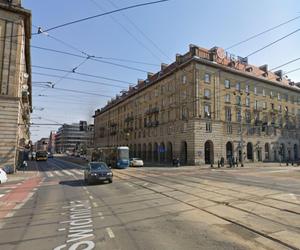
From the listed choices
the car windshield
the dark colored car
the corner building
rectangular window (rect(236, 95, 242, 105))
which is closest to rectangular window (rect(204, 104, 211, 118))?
the corner building

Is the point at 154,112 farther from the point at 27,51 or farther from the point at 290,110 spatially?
the point at 290,110

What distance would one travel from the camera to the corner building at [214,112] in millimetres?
47000

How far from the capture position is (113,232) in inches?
284

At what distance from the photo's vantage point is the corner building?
4700 centimetres

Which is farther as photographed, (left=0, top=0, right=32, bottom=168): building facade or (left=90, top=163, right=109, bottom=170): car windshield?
(left=0, top=0, right=32, bottom=168): building facade

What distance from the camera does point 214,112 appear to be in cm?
4841

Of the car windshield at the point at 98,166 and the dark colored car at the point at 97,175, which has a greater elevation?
the car windshield at the point at 98,166

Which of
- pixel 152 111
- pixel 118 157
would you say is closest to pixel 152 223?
pixel 118 157

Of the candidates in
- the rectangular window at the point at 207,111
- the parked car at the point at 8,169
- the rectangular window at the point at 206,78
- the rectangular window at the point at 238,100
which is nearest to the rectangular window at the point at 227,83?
the rectangular window at the point at 238,100

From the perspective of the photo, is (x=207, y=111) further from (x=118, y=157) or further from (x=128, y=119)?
(x=128, y=119)

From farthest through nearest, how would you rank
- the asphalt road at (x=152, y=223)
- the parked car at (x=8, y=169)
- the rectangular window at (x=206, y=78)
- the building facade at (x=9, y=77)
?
the rectangular window at (x=206, y=78) → the building facade at (x=9, y=77) → the parked car at (x=8, y=169) → the asphalt road at (x=152, y=223)

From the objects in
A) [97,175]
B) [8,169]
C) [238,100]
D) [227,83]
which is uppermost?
[227,83]

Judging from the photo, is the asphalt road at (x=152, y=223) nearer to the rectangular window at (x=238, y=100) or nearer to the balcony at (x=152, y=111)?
the rectangular window at (x=238, y=100)

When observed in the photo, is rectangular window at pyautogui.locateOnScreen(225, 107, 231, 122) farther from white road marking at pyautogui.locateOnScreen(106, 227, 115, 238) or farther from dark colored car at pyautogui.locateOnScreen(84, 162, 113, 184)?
white road marking at pyautogui.locateOnScreen(106, 227, 115, 238)
